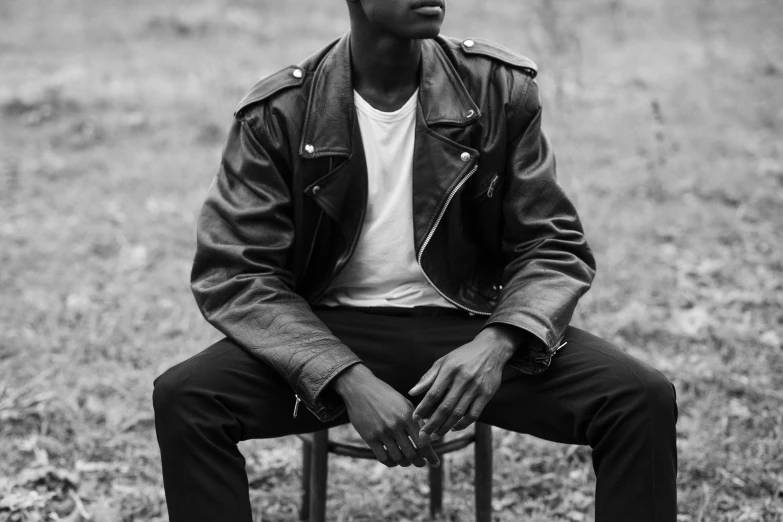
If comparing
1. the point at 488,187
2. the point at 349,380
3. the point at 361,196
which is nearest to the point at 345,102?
the point at 361,196

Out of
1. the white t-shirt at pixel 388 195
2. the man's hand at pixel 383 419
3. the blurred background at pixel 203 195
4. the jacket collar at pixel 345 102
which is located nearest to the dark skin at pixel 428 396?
the man's hand at pixel 383 419

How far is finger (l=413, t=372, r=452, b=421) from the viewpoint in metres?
2.26

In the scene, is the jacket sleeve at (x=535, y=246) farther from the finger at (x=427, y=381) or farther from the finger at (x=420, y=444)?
the finger at (x=420, y=444)

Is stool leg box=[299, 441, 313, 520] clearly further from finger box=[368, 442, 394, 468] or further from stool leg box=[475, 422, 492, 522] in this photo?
finger box=[368, 442, 394, 468]

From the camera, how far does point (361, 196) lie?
2678 mm

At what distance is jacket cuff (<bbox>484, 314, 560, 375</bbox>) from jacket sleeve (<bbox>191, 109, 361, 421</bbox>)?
45 centimetres

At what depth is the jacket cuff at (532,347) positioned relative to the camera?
2.33 m

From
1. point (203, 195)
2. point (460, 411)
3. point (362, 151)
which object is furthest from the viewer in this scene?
point (203, 195)

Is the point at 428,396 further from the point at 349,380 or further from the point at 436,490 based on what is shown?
the point at 436,490

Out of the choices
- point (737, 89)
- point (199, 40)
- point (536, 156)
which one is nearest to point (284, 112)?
point (536, 156)

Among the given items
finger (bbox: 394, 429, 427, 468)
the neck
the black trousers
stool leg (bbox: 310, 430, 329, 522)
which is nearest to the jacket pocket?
the neck

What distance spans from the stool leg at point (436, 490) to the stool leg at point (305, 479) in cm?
46

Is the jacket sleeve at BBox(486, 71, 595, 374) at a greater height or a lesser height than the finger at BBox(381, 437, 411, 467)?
greater

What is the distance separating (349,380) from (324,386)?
8 centimetres
